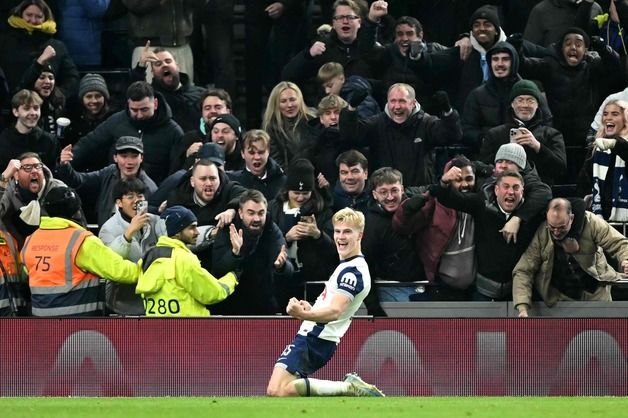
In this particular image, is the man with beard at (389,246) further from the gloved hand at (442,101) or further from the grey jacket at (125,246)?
the grey jacket at (125,246)

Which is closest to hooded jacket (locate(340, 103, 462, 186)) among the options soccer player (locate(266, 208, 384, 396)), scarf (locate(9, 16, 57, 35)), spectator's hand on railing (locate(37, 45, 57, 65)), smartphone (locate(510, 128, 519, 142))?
smartphone (locate(510, 128, 519, 142))

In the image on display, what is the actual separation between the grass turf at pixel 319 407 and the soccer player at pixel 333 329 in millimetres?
408

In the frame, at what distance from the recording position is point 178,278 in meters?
14.6

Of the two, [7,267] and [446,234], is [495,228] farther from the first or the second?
[7,267]

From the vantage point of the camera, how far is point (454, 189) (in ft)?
51.6

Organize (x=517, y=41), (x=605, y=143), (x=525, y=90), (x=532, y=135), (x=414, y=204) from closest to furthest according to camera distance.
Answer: (x=414, y=204)
(x=605, y=143)
(x=532, y=135)
(x=525, y=90)
(x=517, y=41)

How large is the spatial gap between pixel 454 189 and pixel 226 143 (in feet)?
8.81

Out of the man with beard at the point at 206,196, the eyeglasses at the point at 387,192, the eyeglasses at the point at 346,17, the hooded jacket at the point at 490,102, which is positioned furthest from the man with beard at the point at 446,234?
the eyeglasses at the point at 346,17

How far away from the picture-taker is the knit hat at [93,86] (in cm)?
1831

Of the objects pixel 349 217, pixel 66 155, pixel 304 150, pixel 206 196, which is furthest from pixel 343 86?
pixel 349 217

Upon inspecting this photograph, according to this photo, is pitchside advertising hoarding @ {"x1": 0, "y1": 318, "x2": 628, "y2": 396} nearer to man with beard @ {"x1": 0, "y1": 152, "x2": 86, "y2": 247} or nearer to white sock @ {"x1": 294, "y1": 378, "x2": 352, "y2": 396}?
white sock @ {"x1": 294, "y1": 378, "x2": 352, "y2": 396}

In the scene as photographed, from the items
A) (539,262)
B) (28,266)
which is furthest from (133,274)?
(539,262)

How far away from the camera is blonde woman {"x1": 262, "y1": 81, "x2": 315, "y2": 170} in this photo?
17578 mm

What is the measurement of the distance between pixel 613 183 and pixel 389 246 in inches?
96.6
